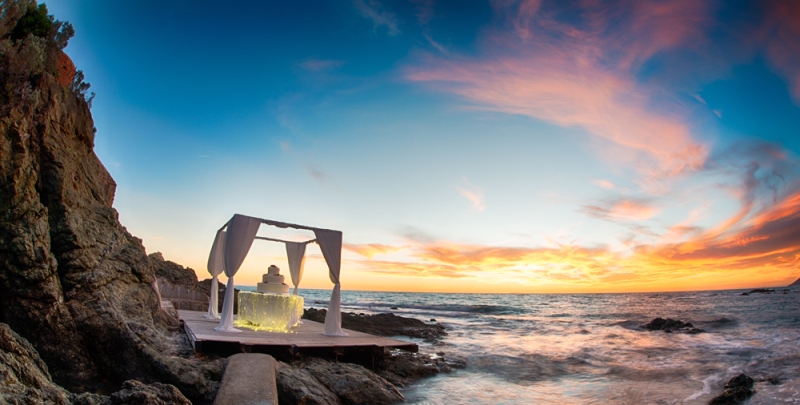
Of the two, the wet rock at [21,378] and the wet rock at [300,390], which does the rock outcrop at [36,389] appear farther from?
the wet rock at [300,390]

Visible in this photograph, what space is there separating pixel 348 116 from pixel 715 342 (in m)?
17.4

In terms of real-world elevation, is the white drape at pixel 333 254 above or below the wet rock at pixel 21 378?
above

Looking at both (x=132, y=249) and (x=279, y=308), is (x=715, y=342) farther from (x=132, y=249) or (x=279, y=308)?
(x=132, y=249)

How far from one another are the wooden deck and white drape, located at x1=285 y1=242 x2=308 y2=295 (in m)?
2.17

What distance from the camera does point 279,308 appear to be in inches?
401

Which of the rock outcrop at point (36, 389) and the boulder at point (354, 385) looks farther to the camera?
the boulder at point (354, 385)

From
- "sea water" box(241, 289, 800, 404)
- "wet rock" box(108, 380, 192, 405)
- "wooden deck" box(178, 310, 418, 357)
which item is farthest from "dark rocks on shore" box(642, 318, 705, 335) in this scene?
"wet rock" box(108, 380, 192, 405)

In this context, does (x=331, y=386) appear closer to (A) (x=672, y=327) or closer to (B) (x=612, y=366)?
(B) (x=612, y=366)

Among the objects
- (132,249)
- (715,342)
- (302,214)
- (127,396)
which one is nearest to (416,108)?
(302,214)

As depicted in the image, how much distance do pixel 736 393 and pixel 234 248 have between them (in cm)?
1062

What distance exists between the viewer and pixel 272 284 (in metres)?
10.0

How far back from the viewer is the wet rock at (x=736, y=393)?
8109 millimetres

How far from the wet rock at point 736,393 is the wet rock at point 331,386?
612 cm

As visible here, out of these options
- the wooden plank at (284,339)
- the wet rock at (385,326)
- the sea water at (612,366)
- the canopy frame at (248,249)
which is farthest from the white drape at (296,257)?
the wet rock at (385,326)
